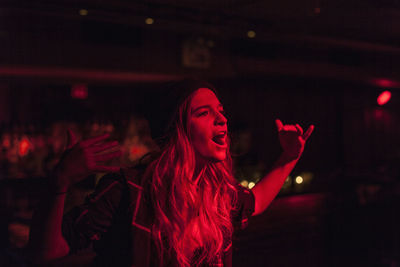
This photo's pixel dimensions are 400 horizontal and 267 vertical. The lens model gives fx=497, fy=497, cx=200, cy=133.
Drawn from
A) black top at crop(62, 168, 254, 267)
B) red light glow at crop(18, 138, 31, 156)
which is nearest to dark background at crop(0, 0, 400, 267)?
red light glow at crop(18, 138, 31, 156)

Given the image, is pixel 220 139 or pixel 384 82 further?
pixel 384 82

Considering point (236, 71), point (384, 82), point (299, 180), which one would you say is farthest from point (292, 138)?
point (384, 82)

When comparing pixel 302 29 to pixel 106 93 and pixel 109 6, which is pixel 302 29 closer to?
pixel 109 6

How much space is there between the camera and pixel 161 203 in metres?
1.29

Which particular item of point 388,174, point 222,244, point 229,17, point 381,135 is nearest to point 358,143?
point 381,135

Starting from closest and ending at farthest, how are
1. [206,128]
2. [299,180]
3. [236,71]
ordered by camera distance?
[206,128], [299,180], [236,71]

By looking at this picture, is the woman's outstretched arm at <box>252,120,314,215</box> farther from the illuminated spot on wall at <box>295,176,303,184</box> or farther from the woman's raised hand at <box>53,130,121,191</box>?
the illuminated spot on wall at <box>295,176,303,184</box>

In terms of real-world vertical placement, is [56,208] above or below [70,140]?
below

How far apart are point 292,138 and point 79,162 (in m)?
0.75

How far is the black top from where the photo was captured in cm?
118

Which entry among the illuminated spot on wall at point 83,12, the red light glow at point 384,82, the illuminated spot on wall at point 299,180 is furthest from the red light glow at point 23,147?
the red light glow at point 384,82

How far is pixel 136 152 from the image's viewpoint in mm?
5211

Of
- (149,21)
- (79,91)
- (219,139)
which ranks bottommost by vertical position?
(219,139)

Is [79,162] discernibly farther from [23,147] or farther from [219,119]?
[23,147]
